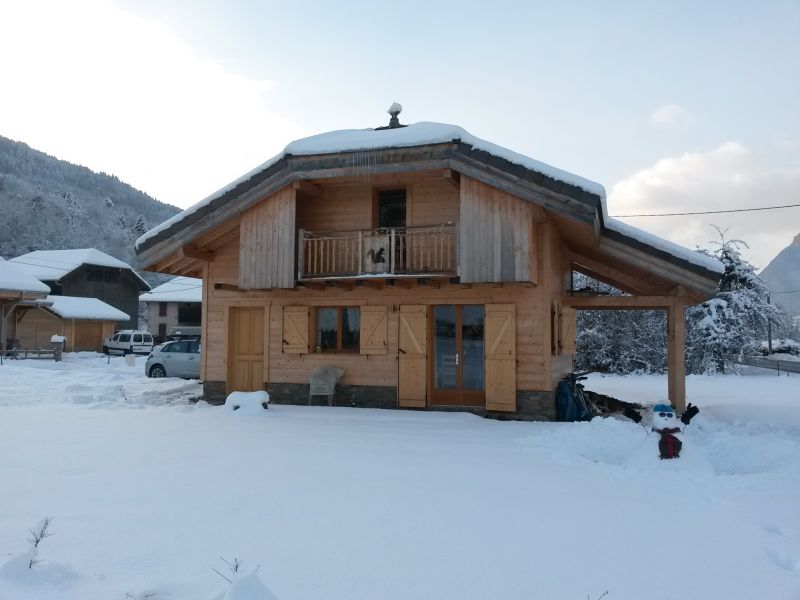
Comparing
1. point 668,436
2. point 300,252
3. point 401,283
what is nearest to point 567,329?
point 401,283

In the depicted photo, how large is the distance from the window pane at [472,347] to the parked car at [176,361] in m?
9.93

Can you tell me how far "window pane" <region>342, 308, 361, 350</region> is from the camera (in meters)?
12.4

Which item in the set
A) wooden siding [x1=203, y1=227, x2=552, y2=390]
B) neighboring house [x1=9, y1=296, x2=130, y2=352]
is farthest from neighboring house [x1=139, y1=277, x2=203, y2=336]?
wooden siding [x1=203, y1=227, x2=552, y2=390]

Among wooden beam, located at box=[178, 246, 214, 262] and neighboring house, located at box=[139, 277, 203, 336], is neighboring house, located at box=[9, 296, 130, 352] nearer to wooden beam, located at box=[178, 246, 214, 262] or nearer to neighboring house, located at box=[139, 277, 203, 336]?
neighboring house, located at box=[139, 277, 203, 336]

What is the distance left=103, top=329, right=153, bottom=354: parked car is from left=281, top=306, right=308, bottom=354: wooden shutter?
25.4m

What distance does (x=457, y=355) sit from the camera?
11.6m

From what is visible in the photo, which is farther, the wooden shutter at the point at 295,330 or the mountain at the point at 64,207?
the mountain at the point at 64,207

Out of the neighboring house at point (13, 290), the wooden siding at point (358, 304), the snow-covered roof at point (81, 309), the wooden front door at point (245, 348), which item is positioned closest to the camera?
the wooden siding at point (358, 304)

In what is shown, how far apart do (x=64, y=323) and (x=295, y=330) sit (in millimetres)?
28723

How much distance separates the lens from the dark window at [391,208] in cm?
1241

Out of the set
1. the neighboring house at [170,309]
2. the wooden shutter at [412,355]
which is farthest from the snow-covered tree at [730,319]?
the neighboring house at [170,309]

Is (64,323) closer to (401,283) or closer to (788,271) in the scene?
(401,283)

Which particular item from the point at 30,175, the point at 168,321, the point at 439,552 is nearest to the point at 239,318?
the point at 439,552

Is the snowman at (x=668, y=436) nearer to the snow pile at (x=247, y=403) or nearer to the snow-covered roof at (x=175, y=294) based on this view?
the snow pile at (x=247, y=403)
